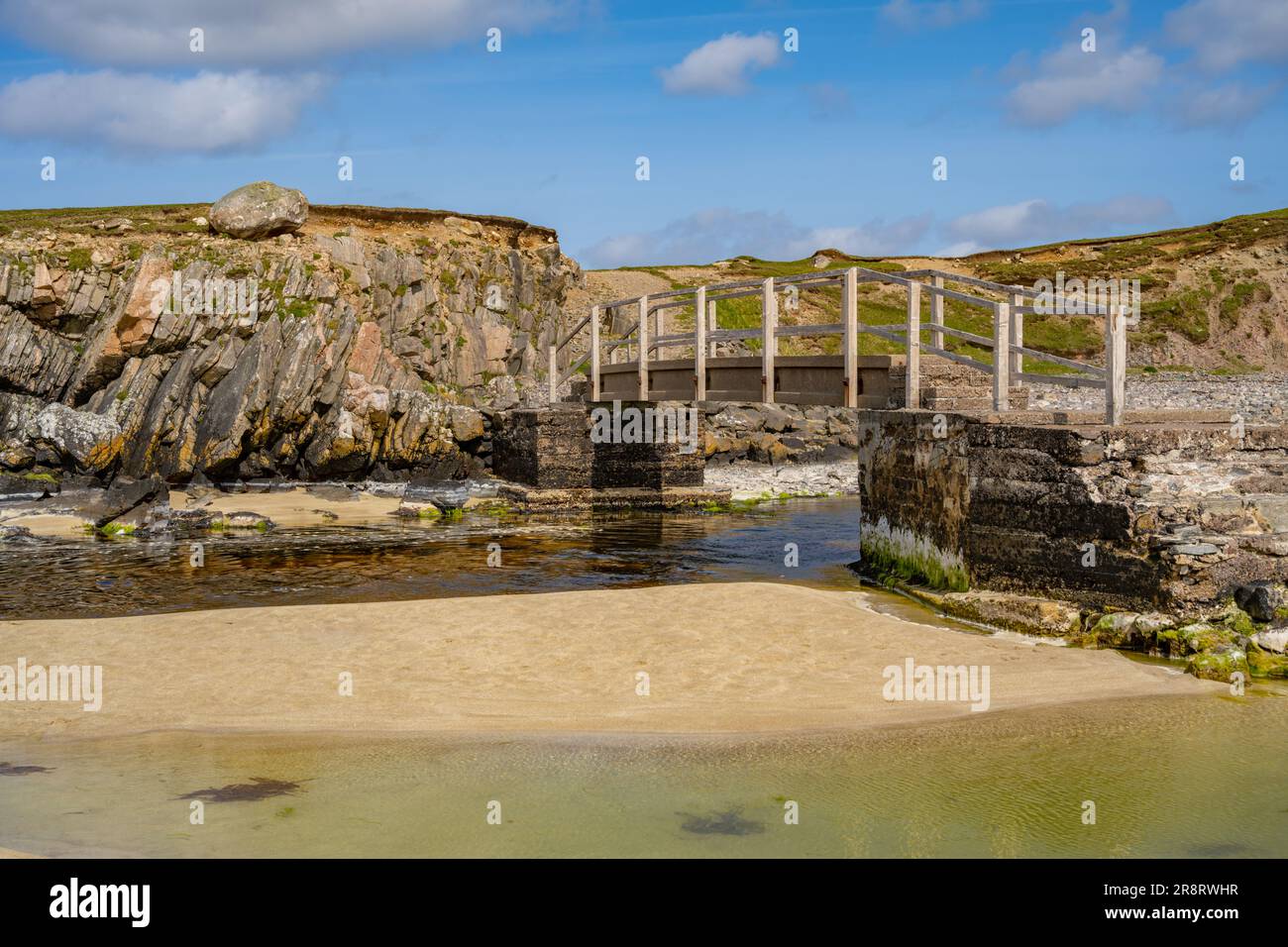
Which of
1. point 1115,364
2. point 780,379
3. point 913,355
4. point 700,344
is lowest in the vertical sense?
point 1115,364

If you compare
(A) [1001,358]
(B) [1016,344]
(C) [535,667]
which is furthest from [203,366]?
(A) [1001,358]

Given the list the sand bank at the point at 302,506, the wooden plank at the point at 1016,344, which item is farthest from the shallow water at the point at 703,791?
the sand bank at the point at 302,506

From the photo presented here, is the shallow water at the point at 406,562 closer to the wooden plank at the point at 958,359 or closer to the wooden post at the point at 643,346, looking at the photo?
the wooden post at the point at 643,346

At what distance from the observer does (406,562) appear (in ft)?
63.6

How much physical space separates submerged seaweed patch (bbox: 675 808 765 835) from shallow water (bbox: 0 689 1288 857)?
2cm

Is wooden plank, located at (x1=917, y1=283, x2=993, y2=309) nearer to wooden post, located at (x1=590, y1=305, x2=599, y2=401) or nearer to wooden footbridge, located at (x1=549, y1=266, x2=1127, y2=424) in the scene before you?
wooden footbridge, located at (x1=549, y1=266, x2=1127, y2=424)

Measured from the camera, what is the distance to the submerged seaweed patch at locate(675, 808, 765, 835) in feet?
22.8

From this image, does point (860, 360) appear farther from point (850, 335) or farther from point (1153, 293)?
point (1153, 293)

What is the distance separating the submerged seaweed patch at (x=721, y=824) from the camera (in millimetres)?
6941

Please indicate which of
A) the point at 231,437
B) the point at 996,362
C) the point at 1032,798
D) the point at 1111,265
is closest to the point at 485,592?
the point at 996,362

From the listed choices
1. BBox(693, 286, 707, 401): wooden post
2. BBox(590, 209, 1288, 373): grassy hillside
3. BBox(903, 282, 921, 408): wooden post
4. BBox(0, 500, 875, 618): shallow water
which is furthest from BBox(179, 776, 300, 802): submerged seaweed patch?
BBox(590, 209, 1288, 373): grassy hillside

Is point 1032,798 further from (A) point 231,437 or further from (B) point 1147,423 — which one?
(A) point 231,437

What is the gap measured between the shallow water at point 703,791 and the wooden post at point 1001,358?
212 inches

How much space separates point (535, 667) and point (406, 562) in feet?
28.9
